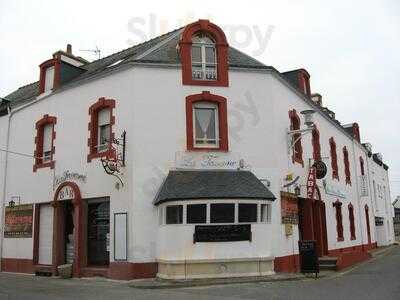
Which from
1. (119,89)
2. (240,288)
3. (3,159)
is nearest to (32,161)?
(3,159)

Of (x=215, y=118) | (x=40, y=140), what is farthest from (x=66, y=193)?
(x=215, y=118)

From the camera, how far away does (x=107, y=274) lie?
1596cm

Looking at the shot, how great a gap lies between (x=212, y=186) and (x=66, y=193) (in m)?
5.94

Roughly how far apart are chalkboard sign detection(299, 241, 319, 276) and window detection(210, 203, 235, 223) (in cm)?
283

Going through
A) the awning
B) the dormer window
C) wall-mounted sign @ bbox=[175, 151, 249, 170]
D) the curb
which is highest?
the dormer window

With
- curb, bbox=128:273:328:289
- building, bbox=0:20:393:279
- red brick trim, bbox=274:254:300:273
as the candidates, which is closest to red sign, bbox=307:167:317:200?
building, bbox=0:20:393:279

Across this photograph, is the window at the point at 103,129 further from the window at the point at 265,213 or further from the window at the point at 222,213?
the window at the point at 265,213

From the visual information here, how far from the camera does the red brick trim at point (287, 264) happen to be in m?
16.4

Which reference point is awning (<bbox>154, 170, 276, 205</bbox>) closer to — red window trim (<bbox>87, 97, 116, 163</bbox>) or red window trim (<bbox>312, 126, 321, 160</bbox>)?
red window trim (<bbox>87, 97, 116, 163</bbox>)

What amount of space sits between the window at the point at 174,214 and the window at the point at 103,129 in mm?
3582

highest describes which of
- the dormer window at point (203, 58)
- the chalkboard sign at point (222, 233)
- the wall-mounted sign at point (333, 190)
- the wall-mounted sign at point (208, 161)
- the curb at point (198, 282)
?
the dormer window at point (203, 58)

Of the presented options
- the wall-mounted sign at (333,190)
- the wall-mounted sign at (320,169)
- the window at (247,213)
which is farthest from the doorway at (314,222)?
the window at (247,213)

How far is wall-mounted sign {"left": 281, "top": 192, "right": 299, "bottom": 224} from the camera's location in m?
17.3

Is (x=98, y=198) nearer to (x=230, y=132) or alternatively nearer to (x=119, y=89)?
(x=119, y=89)
